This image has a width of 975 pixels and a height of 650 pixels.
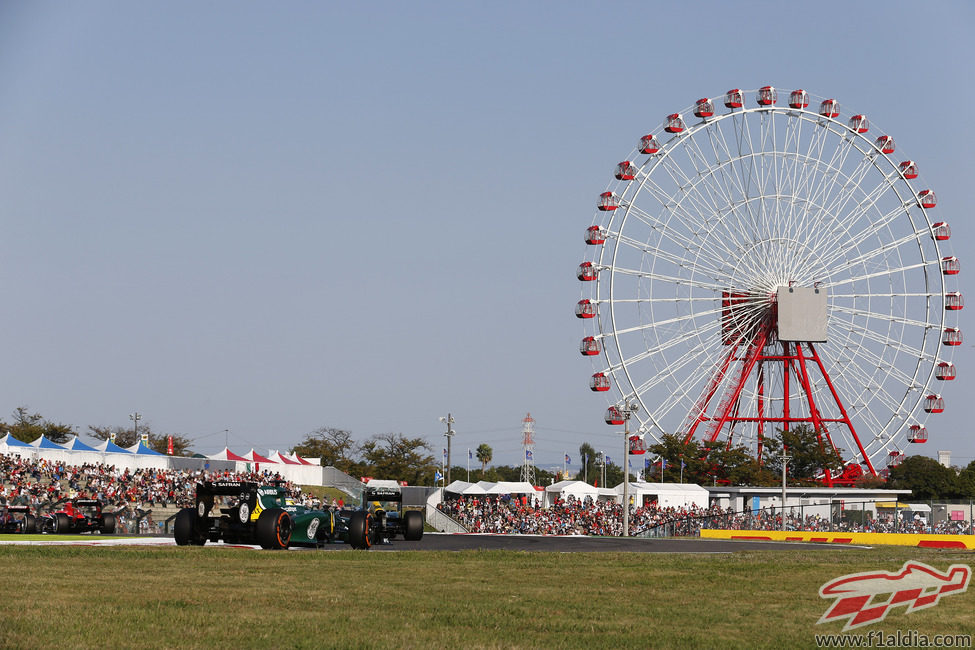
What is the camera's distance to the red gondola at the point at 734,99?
72562mm

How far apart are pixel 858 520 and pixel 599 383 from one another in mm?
22642

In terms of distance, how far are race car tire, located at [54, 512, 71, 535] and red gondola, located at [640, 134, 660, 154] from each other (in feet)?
140

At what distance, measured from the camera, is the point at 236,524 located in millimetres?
28516

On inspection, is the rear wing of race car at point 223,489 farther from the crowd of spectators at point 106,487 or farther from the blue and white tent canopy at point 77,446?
the blue and white tent canopy at point 77,446

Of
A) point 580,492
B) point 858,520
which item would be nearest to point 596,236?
point 580,492

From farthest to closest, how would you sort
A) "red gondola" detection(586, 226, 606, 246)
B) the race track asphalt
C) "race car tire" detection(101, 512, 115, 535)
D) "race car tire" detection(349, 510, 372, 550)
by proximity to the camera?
"red gondola" detection(586, 226, 606, 246), "race car tire" detection(101, 512, 115, 535), the race track asphalt, "race car tire" detection(349, 510, 372, 550)

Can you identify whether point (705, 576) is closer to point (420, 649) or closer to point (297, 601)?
point (297, 601)

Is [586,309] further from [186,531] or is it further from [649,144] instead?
[186,531]

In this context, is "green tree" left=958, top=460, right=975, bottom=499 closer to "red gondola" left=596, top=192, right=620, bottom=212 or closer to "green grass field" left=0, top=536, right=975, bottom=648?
"red gondola" left=596, top=192, right=620, bottom=212

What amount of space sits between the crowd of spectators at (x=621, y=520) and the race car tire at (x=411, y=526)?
2036cm

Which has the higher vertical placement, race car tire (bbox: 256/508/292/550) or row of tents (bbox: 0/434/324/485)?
row of tents (bbox: 0/434/324/485)

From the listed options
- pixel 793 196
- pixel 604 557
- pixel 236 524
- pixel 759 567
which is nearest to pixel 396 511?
pixel 236 524

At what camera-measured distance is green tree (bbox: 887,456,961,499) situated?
321ft

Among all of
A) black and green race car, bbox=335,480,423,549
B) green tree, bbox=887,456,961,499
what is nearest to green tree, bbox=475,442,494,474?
green tree, bbox=887,456,961,499
